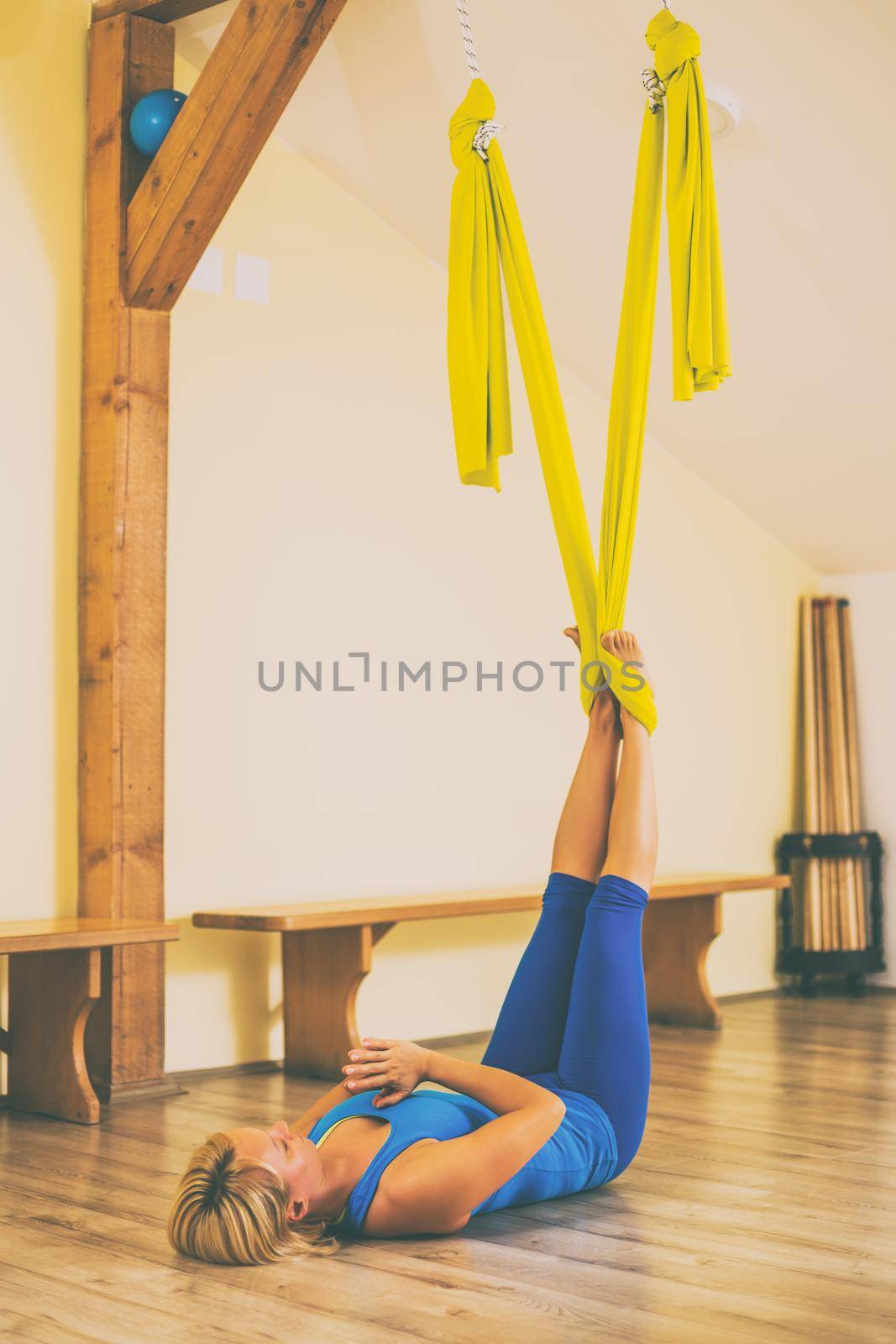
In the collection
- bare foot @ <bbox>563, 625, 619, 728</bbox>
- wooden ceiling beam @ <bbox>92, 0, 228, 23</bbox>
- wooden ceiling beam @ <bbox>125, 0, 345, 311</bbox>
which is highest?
wooden ceiling beam @ <bbox>92, 0, 228, 23</bbox>

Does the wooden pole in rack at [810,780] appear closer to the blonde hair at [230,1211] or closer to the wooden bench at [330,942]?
the wooden bench at [330,942]

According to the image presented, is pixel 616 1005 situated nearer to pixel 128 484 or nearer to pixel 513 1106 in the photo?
pixel 513 1106

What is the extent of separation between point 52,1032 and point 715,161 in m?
2.90

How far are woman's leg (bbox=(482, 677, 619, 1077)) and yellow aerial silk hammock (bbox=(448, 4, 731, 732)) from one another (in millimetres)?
112

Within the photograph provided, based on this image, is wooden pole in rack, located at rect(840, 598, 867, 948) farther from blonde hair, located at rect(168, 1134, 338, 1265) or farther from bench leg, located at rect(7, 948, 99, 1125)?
blonde hair, located at rect(168, 1134, 338, 1265)

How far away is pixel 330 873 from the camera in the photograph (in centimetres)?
434

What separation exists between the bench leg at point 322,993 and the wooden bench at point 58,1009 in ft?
2.02

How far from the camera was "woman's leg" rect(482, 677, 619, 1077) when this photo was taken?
2.78 meters

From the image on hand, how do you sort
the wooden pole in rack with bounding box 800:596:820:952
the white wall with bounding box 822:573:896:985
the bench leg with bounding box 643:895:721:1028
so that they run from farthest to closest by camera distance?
1. the white wall with bounding box 822:573:896:985
2. the wooden pole in rack with bounding box 800:596:820:952
3. the bench leg with bounding box 643:895:721:1028

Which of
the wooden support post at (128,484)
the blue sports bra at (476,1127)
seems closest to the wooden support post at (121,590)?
the wooden support post at (128,484)

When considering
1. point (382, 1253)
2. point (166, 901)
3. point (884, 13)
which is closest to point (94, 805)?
point (166, 901)

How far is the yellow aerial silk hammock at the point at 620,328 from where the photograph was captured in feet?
9.19

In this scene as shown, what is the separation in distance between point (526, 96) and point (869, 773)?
326cm

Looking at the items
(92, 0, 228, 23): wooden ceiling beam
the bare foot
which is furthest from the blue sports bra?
(92, 0, 228, 23): wooden ceiling beam
